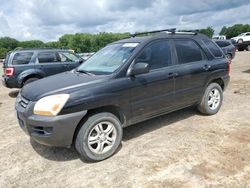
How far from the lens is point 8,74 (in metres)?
9.13

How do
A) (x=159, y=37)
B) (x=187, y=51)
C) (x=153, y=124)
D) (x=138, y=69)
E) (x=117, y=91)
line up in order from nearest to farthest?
(x=117, y=91) → (x=138, y=69) → (x=159, y=37) → (x=187, y=51) → (x=153, y=124)

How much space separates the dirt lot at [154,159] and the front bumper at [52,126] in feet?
1.53

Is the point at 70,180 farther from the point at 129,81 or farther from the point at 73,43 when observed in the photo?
the point at 73,43

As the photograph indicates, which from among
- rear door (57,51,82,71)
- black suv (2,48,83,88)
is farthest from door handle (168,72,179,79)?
rear door (57,51,82,71)

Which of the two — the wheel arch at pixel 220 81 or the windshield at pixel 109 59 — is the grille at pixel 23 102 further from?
the wheel arch at pixel 220 81

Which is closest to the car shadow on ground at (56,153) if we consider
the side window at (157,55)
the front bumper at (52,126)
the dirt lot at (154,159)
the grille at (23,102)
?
the dirt lot at (154,159)

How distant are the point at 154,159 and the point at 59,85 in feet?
5.77

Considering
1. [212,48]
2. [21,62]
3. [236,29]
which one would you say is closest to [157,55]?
[212,48]

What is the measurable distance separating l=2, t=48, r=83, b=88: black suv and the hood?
5.21m

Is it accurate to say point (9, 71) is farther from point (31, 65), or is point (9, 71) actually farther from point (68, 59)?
point (68, 59)

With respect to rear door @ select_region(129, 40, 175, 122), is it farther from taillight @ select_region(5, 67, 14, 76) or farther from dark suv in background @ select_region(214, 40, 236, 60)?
dark suv in background @ select_region(214, 40, 236, 60)

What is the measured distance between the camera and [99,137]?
4.01m

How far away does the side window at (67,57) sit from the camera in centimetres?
1029

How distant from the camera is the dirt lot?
3473 mm
